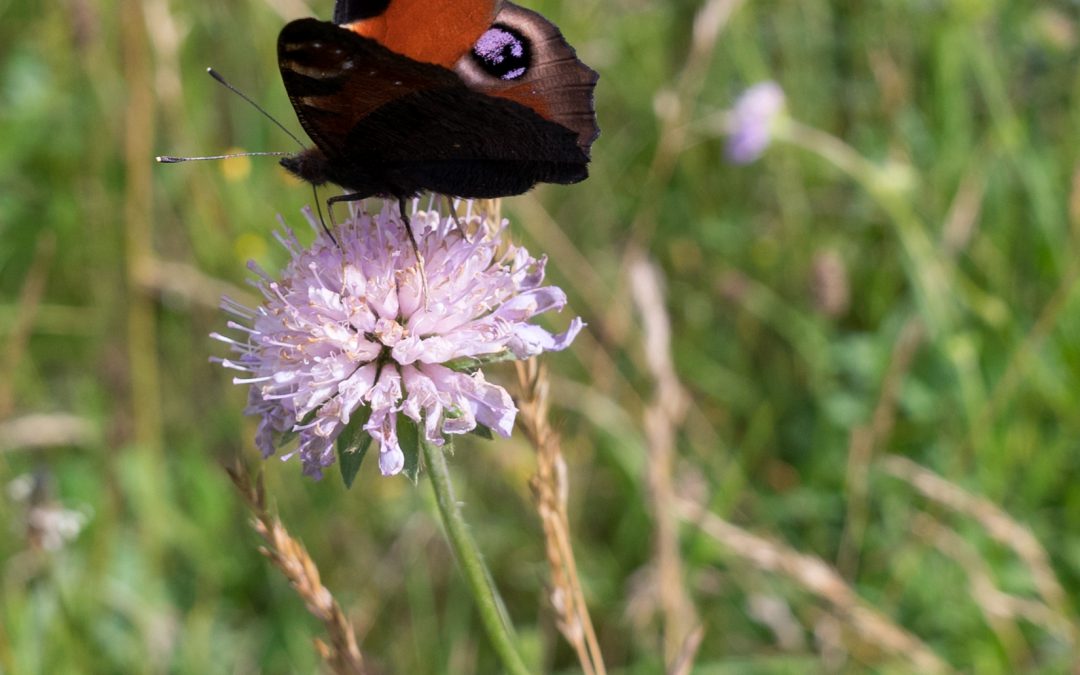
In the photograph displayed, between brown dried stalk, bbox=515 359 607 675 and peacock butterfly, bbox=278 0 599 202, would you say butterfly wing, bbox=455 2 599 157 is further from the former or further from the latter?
brown dried stalk, bbox=515 359 607 675

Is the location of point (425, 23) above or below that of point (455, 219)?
above

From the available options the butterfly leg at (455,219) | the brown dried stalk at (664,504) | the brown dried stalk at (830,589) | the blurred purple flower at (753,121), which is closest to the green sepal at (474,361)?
the butterfly leg at (455,219)

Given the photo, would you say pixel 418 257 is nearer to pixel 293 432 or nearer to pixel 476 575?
pixel 293 432

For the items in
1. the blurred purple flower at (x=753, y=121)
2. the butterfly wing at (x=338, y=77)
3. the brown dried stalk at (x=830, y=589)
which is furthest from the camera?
the blurred purple flower at (x=753, y=121)

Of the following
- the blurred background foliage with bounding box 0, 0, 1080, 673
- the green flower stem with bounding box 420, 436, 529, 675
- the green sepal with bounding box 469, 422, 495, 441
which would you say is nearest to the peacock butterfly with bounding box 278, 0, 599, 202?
the green sepal with bounding box 469, 422, 495, 441

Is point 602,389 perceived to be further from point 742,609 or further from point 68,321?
point 68,321

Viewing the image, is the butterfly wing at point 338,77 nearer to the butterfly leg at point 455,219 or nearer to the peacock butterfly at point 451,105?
the peacock butterfly at point 451,105

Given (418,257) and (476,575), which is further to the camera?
(418,257)

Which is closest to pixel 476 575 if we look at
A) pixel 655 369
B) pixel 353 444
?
pixel 353 444
